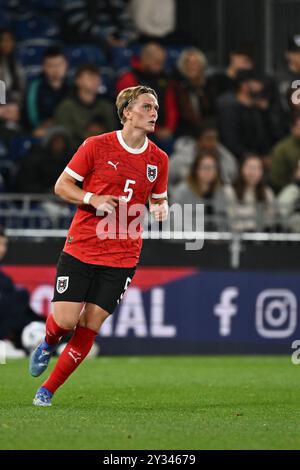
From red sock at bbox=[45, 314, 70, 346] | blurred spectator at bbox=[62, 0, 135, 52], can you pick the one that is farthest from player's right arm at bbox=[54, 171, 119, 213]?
blurred spectator at bbox=[62, 0, 135, 52]

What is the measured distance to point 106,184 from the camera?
1002cm

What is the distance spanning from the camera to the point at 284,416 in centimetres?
962

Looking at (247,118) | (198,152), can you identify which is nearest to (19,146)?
(198,152)

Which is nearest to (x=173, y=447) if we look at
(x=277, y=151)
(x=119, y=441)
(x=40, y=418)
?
(x=119, y=441)

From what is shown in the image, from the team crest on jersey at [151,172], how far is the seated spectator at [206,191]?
22.0 feet

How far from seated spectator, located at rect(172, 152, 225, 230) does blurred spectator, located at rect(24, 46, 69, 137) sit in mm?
2613

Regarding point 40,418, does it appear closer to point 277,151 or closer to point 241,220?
point 241,220

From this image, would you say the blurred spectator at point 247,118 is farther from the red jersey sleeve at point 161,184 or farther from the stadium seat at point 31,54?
the red jersey sleeve at point 161,184

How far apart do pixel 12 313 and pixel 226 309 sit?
2.94 metres

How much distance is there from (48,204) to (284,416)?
793 centimetres

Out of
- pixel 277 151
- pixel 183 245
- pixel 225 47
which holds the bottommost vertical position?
pixel 183 245

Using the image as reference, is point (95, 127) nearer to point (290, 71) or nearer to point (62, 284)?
point (290, 71)

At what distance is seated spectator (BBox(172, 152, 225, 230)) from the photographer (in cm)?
1705

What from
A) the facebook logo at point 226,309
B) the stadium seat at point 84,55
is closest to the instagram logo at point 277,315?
the facebook logo at point 226,309
